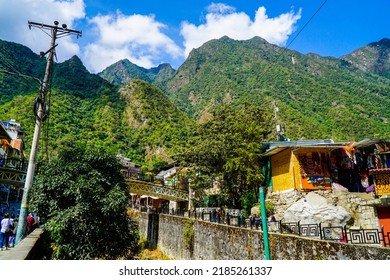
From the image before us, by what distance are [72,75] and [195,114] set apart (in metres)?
42.8

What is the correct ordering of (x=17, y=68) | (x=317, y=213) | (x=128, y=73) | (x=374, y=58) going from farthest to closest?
(x=128, y=73), (x=374, y=58), (x=17, y=68), (x=317, y=213)

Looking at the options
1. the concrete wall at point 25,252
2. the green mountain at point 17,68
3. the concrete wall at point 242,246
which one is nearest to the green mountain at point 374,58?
the concrete wall at point 242,246

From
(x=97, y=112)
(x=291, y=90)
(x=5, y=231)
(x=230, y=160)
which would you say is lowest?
(x=5, y=231)

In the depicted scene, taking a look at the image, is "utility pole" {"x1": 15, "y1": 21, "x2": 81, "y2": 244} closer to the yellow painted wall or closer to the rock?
the rock

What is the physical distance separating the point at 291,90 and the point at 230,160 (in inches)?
2659

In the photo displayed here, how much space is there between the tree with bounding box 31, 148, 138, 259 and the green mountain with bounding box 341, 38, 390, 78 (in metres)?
131

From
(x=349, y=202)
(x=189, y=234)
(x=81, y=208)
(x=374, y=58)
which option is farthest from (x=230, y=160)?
(x=374, y=58)

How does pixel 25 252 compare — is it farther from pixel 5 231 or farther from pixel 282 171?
pixel 282 171

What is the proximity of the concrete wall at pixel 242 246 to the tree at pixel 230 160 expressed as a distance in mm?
5762

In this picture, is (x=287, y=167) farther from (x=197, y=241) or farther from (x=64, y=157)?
(x=64, y=157)

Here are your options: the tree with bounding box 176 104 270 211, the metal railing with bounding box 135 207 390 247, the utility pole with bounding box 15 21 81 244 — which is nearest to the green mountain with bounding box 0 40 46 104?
the tree with bounding box 176 104 270 211

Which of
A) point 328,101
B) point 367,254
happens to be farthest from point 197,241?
point 328,101

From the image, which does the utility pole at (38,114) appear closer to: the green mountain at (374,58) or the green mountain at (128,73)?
the green mountain at (374,58)

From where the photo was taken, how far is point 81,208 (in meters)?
10.7
